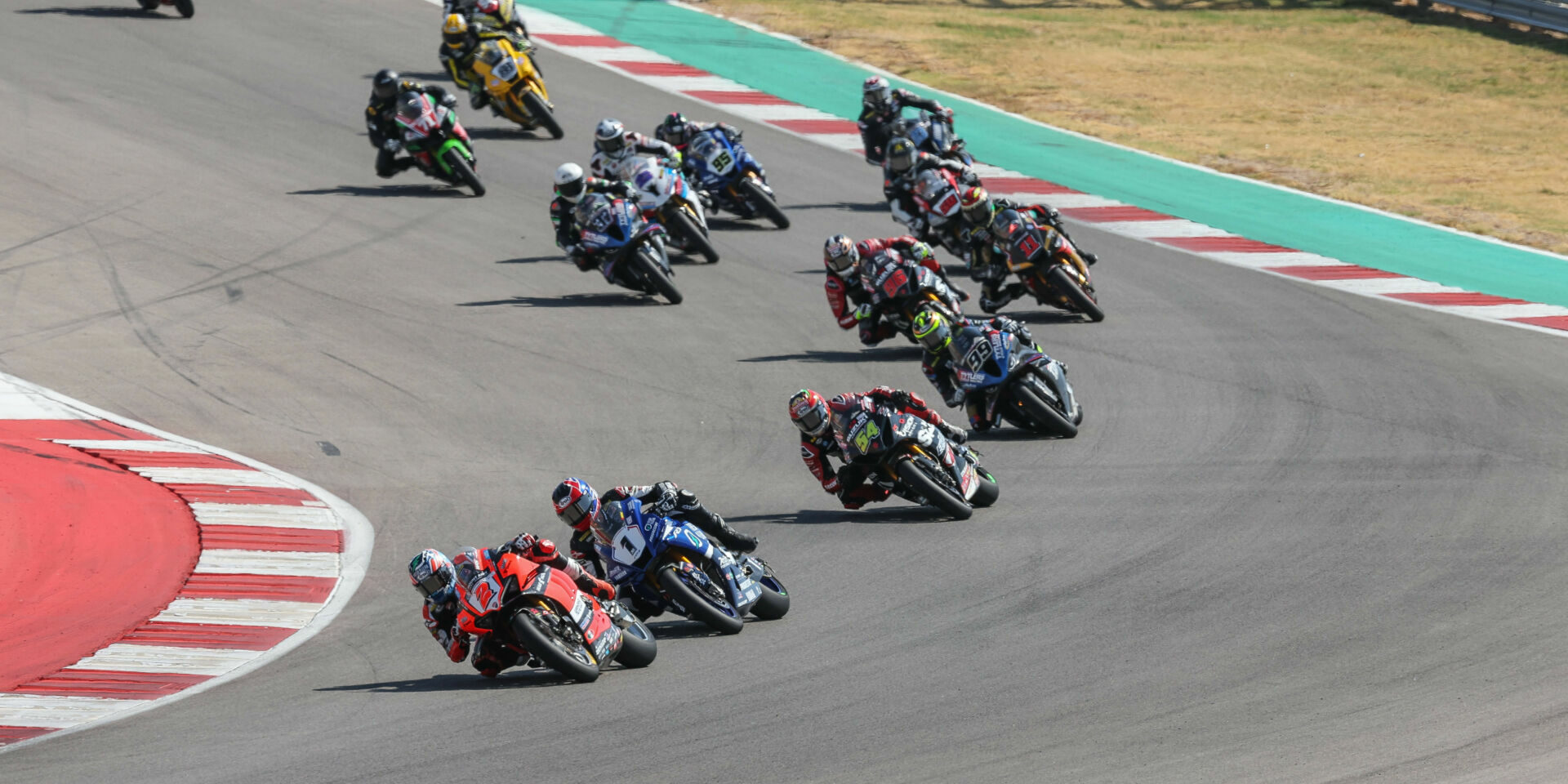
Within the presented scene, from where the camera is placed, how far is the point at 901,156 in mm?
22891

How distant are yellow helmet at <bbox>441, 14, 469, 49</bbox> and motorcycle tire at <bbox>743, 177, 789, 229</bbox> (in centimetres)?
652

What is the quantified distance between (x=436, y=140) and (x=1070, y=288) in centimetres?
975

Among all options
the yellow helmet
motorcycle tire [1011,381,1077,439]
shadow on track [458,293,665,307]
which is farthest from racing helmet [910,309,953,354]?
the yellow helmet

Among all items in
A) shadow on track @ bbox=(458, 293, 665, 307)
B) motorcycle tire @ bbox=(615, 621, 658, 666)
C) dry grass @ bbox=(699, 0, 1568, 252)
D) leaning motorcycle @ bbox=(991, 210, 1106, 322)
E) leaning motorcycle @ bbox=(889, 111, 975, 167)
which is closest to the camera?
motorcycle tire @ bbox=(615, 621, 658, 666)

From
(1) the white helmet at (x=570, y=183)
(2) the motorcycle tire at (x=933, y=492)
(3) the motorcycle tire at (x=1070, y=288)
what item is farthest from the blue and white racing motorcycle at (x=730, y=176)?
(2) the motorcycle tire at (x=933, y=492)

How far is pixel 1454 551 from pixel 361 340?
12.3m

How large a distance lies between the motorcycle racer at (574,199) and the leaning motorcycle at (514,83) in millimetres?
6212

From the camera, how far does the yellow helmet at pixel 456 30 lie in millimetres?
27656

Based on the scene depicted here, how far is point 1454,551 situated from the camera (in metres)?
12.7

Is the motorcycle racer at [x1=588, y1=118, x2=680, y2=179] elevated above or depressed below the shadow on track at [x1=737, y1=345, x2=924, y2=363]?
above

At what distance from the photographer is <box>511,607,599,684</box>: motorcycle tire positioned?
1002 centimetres

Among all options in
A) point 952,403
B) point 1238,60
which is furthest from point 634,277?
point 1238,60

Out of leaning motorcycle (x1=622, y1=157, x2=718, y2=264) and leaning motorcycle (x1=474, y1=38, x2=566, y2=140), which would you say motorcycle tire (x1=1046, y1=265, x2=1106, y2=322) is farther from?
leaning motorcycle (x1=474, y1=38, x2=566, y2=140)

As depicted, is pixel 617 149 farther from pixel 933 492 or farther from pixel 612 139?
pixel 933 492
